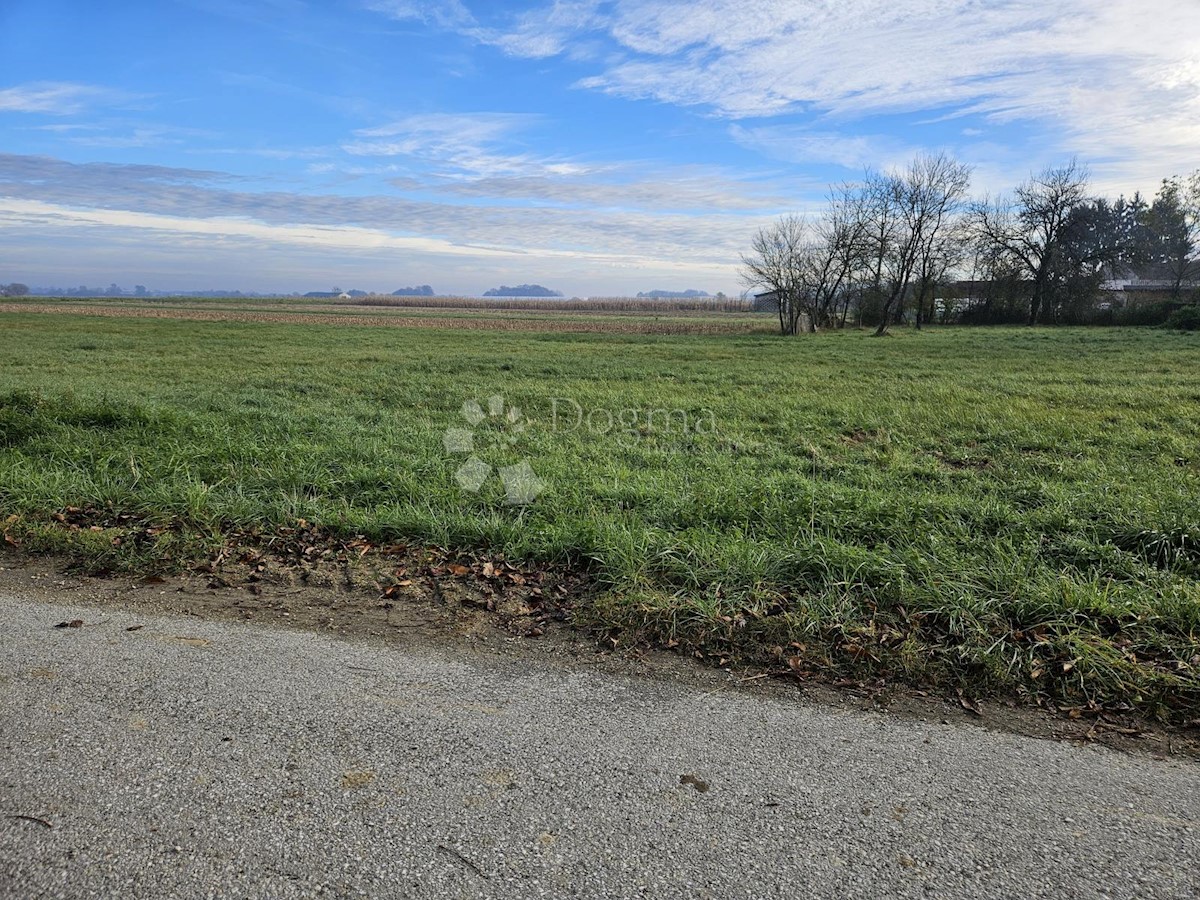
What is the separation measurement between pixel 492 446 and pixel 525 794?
5.57 meters

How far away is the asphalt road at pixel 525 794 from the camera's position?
2084 millimetres

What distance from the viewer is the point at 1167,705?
3.12 meters

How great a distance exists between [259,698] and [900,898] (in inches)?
97.5

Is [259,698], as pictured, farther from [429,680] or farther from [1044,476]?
[1044,476]

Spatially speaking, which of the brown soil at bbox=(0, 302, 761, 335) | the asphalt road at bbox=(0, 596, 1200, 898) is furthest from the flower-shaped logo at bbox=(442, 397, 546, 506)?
the brown soil at bbox=(0, 302, 761, 335)

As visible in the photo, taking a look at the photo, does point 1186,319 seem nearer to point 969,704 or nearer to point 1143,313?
point 1143,313

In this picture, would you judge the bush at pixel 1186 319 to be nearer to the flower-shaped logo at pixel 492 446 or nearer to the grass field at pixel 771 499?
the grass field at pixel 771 499

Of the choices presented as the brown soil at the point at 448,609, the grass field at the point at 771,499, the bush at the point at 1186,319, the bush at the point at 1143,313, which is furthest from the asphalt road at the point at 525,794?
the bush at the point at 1143,313

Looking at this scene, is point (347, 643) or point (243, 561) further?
point (243, 561)

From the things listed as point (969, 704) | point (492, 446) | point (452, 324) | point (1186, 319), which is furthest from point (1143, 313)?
point (969, 704)

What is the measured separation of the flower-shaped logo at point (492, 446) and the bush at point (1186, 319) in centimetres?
3745

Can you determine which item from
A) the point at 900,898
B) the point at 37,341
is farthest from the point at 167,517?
the point at 37,341

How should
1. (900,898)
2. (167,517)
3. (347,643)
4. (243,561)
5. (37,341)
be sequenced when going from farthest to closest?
(37,341)
(167,517)
(243,561)
(347,643)
(900,898)

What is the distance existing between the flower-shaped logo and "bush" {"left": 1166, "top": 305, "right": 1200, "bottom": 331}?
1475 inches
